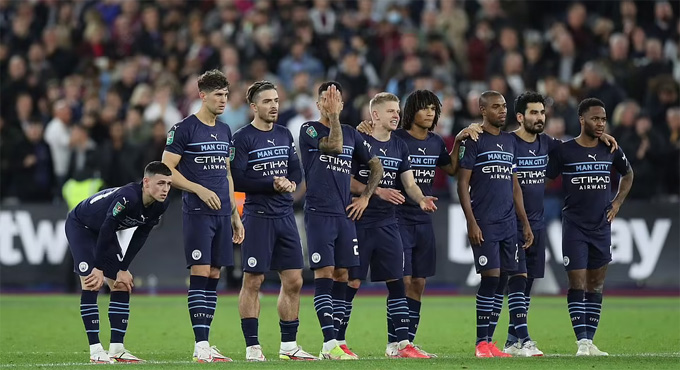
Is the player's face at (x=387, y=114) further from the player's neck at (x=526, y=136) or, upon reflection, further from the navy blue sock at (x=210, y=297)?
the navy blue sock at (x=210, y=297)

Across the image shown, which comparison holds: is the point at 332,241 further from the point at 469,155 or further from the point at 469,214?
the point at 469,155

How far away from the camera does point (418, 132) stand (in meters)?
14.1

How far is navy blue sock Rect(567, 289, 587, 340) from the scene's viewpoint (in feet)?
45.7

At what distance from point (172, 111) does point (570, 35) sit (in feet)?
25.9

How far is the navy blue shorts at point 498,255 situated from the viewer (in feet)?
44.9

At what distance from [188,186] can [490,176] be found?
3.25 m

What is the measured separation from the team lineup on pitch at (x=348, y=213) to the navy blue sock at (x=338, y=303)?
0.04 ft

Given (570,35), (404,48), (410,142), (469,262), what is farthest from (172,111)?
(410,142)

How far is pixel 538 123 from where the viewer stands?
1411cm

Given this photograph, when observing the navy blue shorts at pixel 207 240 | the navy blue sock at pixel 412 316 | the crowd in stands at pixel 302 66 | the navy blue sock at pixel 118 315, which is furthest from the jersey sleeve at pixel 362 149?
the crowd in stands at pixel 302 66

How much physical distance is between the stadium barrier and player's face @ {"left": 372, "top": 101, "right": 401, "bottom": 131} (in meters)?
8.72

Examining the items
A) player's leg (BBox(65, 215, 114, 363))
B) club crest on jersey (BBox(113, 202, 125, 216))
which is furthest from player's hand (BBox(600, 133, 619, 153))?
player's leg (BBox(65, 215, 114, 363))

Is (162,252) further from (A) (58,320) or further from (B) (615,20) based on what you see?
(B) (615,20)

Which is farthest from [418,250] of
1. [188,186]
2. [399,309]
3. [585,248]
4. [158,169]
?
[158,169]
